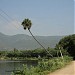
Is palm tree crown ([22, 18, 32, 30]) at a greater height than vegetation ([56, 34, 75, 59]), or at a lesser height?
greater

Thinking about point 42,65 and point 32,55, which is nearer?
point 42,65

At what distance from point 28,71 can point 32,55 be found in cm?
16142

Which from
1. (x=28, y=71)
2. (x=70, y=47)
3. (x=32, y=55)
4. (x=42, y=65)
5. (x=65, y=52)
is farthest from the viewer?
(x=32, y=55)

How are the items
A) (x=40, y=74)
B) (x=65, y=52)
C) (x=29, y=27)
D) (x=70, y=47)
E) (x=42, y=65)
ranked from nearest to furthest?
→ (x=40, y=74)
(x=42, y=65)
(x=29, y=27)
(x=65, y=52)
(x=70, y=47)

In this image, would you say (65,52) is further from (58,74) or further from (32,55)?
(32,55)

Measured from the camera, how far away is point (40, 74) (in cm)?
2420

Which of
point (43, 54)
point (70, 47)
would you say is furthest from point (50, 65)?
point (43, 54)

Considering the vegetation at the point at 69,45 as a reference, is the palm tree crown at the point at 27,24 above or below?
above

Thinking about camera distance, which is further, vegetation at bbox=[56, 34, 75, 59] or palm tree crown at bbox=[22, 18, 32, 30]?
vegetation at bbox=[56, 34, 75, 59]

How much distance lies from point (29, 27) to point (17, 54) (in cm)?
13428

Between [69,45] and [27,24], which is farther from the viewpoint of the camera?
[69,45]

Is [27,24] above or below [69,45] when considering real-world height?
above

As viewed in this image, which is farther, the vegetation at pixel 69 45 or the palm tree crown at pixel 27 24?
the vegetation at pixel 69 45

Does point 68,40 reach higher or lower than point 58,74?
A: higher
